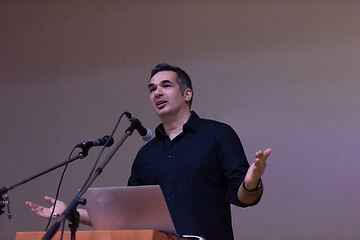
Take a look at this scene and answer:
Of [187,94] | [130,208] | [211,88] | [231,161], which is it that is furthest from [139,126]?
[211,88]

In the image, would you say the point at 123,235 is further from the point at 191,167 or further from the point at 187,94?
the point at 187,94

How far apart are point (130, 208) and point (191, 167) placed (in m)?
0.69

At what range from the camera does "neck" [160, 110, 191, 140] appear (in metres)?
2.99

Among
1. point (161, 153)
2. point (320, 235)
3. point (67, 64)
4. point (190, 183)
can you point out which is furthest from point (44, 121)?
point (320, 235)

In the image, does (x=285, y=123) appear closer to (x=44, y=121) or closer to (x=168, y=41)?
(x=168, y=41)

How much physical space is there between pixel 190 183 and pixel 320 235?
144 centimetres

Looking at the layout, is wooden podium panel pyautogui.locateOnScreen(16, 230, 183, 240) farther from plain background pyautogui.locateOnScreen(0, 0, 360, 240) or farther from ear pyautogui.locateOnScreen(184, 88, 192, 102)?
plain background pyautogui.locateOnScreen(0, 0, 360, 240)

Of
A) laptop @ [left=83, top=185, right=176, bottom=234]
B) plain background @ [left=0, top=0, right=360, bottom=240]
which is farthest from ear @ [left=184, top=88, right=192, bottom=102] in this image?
laptop @ [left=83, top=185, right=176, bottom=234]

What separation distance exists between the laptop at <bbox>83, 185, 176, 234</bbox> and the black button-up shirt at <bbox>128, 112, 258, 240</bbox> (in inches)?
20.1

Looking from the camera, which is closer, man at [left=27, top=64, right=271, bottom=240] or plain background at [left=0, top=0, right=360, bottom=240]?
man at [left=27, top=64, right=271, bottom=240]

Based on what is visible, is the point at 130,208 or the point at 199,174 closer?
the point at 130,208

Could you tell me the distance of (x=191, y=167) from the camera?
2744 millimetres

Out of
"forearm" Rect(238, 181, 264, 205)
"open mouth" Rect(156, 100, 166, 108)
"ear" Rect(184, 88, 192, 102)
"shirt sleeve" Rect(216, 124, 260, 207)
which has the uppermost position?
"ear" Rect(184, 88, 192, 102)

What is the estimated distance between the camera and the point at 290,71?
3939 millimetres
